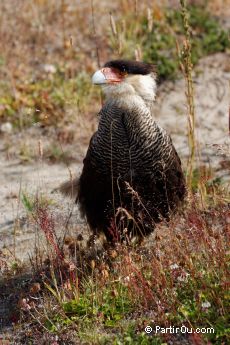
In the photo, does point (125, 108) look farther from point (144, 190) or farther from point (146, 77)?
point (144, 190)

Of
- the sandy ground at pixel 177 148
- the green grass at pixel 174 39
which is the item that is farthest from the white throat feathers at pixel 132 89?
the green grass at pixel 174 39

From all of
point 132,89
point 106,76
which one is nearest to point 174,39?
point 132,89

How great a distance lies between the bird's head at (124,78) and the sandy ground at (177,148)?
600 millimetres

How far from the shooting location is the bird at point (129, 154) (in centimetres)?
477

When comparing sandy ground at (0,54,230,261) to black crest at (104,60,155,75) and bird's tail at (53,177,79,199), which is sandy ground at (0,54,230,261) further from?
black crest at (104,60,155,75)

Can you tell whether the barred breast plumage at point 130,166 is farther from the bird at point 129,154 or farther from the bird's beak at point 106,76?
the bird's beak at point 106,76

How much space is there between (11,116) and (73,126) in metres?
0.69

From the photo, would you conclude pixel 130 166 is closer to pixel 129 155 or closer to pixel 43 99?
pixel 129 155

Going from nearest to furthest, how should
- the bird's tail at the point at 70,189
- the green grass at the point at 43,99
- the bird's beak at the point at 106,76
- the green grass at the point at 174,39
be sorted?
the bird's beak at the point at 106,76 → the bird's tail at the point at 70,189 → the green grass at the point at 43,99 → the green grass at the point at 174,39

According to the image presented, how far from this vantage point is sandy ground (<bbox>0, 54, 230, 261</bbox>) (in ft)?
18.4

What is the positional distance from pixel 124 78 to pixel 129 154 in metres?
0.52

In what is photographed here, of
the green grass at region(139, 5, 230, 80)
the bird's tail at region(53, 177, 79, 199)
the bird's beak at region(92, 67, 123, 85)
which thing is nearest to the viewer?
the bird's beak at region(92, 67, 123, 85)

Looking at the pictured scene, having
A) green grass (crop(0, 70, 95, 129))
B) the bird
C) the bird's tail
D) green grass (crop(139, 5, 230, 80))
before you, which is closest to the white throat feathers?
the bird

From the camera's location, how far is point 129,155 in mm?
4770
